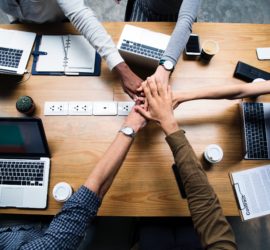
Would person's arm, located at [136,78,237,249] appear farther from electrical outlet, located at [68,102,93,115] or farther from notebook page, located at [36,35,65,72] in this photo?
notebook page, located at [36,35,65,72]

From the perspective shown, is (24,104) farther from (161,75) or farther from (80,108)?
(161,75)

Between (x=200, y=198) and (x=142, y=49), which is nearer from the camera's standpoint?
(x=200, y=198)

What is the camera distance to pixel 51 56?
1403 millimetres

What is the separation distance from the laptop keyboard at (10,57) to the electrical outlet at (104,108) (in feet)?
1.39

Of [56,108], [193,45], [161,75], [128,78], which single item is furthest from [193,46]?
[56,108]

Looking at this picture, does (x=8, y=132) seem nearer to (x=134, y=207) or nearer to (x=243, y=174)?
(x=134, y=207)

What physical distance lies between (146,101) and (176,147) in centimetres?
30

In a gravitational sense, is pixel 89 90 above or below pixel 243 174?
above

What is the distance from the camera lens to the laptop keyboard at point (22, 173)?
1.22 meters

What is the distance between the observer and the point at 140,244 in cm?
134

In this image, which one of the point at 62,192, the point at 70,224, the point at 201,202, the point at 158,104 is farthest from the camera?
the point at 158,104

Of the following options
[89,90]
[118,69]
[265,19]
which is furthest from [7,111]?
[265,19]

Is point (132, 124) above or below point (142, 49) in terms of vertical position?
below

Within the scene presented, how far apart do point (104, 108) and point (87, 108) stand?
0.26ft
